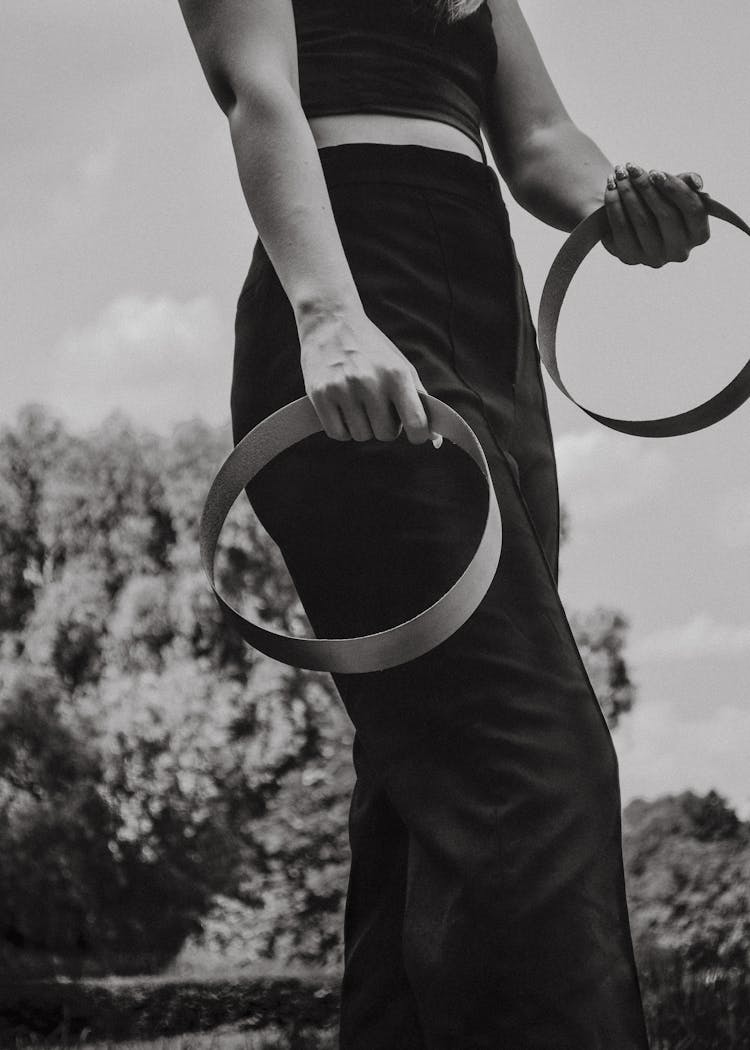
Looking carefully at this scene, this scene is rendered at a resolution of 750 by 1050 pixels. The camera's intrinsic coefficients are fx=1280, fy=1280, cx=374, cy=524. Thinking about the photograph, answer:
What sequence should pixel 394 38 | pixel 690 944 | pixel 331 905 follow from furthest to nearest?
pixel 331 905 < pixel 690 944 < pixel 394 38

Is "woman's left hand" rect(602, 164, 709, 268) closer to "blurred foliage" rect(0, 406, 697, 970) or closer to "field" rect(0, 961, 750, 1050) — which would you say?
"field" rect(0, 961, 750, 1050)

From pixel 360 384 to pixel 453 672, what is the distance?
1.06 feet

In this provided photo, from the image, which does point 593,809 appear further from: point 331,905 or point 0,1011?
point 331,905

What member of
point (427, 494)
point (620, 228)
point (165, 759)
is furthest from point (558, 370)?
point (165, 759)

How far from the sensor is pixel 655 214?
1.74m

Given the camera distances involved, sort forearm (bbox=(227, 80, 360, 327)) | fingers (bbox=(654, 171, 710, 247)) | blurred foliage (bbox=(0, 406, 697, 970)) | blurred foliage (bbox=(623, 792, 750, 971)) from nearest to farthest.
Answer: forearm (bbox=(227, 80, 360, 327)), fingers (bbox=(654, 171, 710, 247)), blurred foliage (bbox=(623, 792, 750, 971)), blurred foliage (bbox=(0, 406, 697, 970))

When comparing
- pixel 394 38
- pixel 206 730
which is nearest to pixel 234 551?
pixel 206 730

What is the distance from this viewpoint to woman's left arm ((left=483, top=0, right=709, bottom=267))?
1763 millimetres

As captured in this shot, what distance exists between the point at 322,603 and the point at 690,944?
16.8 feet

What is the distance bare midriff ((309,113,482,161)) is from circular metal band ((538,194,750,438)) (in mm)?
264

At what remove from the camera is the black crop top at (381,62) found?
1658 mm

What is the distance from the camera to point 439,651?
54.4 inches

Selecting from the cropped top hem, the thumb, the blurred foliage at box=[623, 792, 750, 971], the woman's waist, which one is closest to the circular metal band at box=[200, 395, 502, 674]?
the thumb

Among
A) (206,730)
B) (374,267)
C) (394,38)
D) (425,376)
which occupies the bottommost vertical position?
(425,376)
